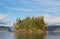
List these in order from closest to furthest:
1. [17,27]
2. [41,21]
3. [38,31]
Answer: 1. [17,27]
2. [41,21]
3. [38,31]

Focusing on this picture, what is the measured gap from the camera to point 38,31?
24125mm

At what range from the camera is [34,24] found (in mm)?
21875

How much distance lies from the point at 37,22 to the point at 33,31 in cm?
118

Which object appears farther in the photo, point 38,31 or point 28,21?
point 38,31

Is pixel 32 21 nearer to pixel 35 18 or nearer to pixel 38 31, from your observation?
pixel 35 18

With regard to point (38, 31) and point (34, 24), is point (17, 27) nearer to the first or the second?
point (34, 24)

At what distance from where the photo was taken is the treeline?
67.8ft

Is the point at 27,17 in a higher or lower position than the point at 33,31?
higher

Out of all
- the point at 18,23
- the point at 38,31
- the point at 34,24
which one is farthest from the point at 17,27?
the point at 38,31

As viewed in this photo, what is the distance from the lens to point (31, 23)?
2198 cm

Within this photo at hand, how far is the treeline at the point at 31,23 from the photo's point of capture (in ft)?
67.8

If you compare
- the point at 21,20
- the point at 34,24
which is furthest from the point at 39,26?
the point at 21,20

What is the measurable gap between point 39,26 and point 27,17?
1857 millimetres

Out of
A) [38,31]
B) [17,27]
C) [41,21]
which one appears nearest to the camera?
[17,27]
